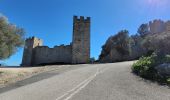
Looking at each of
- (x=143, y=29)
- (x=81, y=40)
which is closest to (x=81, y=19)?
(x=81, y=40)

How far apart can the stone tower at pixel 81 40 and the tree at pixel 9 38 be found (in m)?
20.4

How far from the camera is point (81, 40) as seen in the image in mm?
47531

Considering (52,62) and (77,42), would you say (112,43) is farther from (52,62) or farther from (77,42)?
(52,62)

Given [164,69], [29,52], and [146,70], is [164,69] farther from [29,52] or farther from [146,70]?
[29,52]

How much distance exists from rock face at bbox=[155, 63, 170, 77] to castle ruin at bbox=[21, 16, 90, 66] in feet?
100

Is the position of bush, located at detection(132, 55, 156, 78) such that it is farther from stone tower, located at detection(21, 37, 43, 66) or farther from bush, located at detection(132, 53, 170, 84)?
stone tower, located at detection(21, 37, 43, 66)

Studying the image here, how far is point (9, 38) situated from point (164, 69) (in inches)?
628

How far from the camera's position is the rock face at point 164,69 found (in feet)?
48.0

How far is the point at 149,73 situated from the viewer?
1523cm

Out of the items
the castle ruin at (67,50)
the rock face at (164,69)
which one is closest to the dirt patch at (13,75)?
the rock face at (164,69)

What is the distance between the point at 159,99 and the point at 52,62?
39.7 metres

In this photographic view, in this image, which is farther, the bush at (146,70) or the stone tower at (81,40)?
the stone tower at (81,40)

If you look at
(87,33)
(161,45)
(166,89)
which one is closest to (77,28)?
(87,33)

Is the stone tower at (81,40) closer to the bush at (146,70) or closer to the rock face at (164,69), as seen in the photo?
the bush at (146,70)
